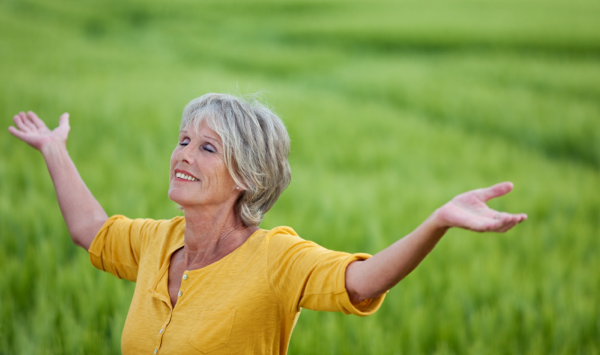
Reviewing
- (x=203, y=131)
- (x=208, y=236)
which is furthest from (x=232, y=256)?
(x=203, y=131)

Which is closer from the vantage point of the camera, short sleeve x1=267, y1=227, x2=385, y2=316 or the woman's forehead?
short sleeve x1=267, y1=227, x2=385, y2=316

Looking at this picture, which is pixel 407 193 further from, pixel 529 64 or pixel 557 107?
pixel 529 64

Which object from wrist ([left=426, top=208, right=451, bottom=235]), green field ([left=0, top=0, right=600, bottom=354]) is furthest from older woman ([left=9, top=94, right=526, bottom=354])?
green field ([left=0, top=0, right=600, bottom=354])

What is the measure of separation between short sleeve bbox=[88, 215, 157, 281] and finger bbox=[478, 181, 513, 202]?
3.34 ft

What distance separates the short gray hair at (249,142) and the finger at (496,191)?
596mm

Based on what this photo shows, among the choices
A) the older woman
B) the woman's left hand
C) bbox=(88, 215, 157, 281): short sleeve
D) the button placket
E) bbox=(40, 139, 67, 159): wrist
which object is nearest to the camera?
the woman's left hand

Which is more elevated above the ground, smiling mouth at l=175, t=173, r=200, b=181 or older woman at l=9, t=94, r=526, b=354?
smiling mouth at l=175, t=173, r=200, b=181

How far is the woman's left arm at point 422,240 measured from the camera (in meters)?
0.97

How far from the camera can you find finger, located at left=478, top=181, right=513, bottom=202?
976 mm

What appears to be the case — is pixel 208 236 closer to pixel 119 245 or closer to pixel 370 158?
pixel 119 245

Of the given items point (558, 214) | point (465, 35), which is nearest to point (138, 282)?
point (558, 214)

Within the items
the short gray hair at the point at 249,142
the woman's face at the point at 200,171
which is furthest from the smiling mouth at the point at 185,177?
the short gray hair at the point at 249,142

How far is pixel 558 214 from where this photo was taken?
12.4ft

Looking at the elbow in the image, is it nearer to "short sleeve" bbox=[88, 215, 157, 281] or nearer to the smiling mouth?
"short sleeve" bbox=[88, 215, 157, 281]
